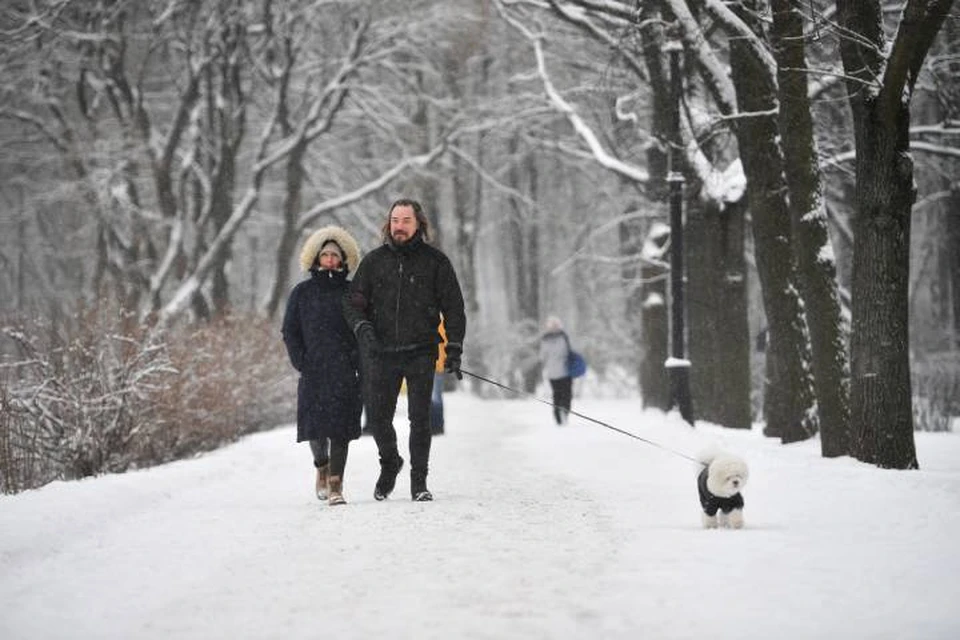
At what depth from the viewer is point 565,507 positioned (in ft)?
23.8

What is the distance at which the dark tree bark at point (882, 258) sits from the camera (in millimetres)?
8266

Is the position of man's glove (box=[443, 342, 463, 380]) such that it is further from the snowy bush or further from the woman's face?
the snowy bush

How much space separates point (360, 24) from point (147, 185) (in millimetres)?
8610

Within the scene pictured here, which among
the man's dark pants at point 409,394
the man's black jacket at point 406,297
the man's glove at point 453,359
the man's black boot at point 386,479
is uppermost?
the man's black jacket at point 406,297

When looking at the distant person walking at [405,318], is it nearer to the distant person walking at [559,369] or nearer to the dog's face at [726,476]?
the dog's face at [726,476]

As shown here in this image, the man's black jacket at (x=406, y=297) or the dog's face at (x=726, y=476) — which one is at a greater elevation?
the man's black jacket at (x=406, y=297)

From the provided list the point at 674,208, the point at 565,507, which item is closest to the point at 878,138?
the point at 565,507

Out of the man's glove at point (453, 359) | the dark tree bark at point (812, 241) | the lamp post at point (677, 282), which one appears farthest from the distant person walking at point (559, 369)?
the man's glove at point (453, 359)

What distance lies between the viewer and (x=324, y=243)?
8.04 m

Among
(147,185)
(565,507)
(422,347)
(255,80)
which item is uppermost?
(255,80)

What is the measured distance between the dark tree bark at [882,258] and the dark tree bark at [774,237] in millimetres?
2822

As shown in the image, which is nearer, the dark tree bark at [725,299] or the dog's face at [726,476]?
the dog's face at [726,476]

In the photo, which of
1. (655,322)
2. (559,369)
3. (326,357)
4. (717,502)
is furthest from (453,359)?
(655,322)

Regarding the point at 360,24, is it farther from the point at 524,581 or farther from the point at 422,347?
the point at 524,581
